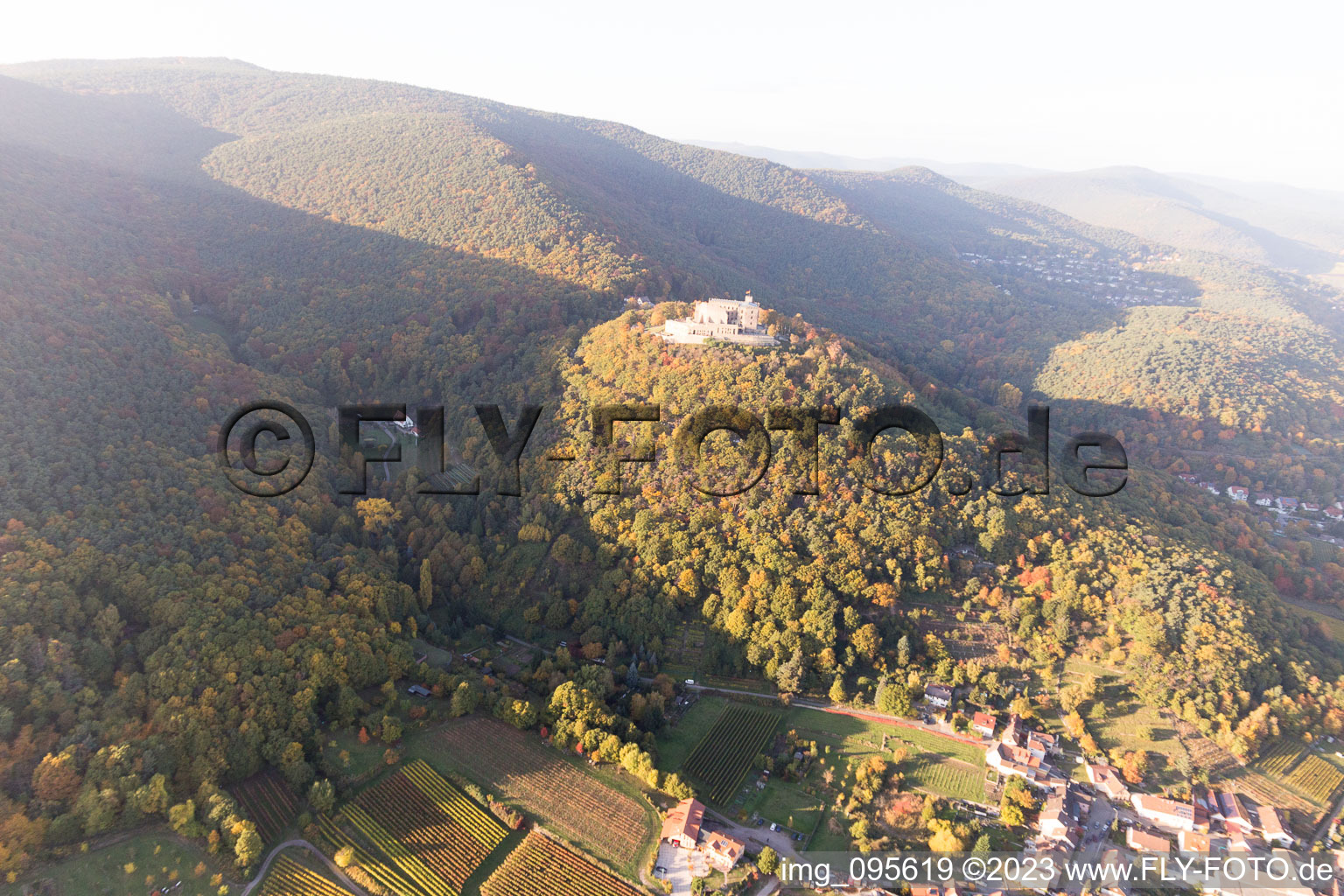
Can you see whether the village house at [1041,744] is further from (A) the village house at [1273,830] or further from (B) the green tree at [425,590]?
(B) the green tree at [425,590]

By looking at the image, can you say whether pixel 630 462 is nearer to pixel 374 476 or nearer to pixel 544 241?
pixel 374 476

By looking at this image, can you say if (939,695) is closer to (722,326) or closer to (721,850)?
(721,850)

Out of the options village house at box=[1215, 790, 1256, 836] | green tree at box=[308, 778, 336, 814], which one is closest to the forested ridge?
green tree at box=[308, 778, 336, 814]

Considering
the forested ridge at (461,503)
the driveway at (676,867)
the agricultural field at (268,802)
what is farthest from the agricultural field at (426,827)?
the driveway at (676,867)

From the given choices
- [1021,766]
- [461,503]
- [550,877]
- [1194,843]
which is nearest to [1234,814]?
[1194,843]

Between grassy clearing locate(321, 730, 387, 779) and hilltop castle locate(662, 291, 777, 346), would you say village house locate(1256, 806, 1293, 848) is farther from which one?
grassy clearing locate(321, 730, 387, 779)
